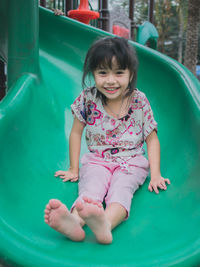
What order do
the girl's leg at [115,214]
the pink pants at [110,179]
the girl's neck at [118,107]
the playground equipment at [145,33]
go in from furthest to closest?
the playground equipment at [145,33], the girl's neck at [118,107], the pink pants at [110,179], the girl's leg at [115,214]

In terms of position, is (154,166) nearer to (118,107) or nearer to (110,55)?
(118,107)

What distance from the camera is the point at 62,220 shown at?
101cm

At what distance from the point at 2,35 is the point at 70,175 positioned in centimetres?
153

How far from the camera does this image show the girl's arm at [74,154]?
1566mm

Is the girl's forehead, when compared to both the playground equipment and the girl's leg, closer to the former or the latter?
the girl's leg

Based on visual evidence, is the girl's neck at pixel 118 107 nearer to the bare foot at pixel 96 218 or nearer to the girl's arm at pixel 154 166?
the girl's arm at pixel 154 166

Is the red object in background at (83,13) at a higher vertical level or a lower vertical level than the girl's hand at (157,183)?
higher

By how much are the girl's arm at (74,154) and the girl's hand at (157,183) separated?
352 mm

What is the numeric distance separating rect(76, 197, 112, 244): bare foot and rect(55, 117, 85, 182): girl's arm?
1.79 feet

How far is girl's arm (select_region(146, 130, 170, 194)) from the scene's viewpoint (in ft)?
4.78

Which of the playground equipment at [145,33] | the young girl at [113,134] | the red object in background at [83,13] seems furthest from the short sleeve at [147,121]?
the playground equipment at [145,33]

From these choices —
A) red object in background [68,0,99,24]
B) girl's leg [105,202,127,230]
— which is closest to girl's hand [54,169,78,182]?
girl's leg [105,202,127,230]

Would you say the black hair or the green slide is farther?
the black hair

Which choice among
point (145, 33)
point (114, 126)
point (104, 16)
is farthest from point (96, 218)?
point (145, 33)
